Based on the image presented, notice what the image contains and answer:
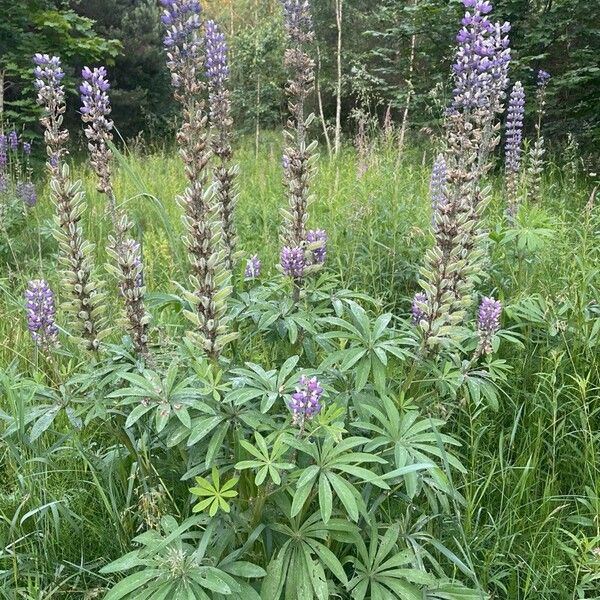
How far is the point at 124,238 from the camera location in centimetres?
187

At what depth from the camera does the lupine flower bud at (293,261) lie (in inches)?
76.7

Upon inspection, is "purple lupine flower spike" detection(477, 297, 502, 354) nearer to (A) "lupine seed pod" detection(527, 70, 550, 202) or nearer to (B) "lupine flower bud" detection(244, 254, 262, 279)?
(B) "lupine flower bud" detection(244, 254, 262, 279)

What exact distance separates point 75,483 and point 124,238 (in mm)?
844

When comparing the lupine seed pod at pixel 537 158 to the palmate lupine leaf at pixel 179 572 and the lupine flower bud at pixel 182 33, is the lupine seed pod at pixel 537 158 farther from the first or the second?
the palmate lupine leaf at pixel 179 572

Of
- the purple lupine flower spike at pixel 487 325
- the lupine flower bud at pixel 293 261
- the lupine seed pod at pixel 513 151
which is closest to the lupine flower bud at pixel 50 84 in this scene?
the lupine flower bud at pixel 293 261

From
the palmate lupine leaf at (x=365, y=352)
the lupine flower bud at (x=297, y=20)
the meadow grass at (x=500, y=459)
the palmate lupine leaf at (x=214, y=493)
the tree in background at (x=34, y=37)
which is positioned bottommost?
the meadow grass at (x=500, y=459)

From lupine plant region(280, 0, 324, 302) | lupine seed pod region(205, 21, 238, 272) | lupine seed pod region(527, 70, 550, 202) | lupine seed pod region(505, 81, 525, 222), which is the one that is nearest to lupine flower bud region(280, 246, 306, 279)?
lupine plant region(280, 0, 324, 302)

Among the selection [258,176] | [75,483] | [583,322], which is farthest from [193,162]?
[258,176]

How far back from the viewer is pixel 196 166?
1.50m

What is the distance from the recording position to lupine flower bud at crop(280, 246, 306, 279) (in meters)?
1.95

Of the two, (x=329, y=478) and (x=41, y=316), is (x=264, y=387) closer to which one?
(x=329, y=478)

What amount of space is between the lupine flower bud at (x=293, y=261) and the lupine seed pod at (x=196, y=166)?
1.12ft

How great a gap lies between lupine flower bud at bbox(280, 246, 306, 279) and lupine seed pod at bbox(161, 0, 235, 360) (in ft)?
1.12

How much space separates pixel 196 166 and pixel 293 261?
Answer: 556 millimetres
